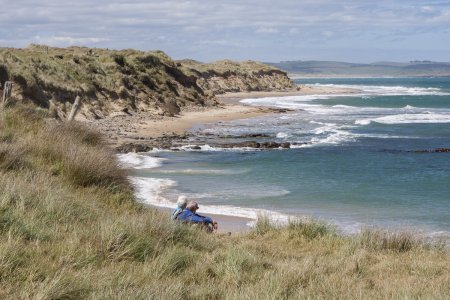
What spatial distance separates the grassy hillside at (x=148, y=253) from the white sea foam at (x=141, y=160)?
49.0ft

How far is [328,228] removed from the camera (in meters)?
10.6

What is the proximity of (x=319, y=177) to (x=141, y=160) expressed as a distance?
7.96 meters

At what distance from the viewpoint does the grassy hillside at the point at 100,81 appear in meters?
35.0

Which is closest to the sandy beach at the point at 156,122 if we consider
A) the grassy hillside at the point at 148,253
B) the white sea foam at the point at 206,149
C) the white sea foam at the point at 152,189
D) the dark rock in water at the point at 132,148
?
the dark rock in water at the point at 132,148

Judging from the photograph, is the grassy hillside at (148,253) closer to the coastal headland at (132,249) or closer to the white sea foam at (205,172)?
the coastal headland at (132,249)

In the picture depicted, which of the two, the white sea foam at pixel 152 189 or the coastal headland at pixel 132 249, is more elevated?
the coastal headland at pixel 132 249

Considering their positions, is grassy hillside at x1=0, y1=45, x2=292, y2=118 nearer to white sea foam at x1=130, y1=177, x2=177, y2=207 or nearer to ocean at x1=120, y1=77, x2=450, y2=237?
white sea foam at x1=130, y1=177, x2=177, y2=207

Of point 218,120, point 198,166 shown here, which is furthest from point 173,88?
point 198,166

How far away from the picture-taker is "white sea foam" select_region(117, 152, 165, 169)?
85.5 ft

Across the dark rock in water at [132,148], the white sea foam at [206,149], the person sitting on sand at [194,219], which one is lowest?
the white sea foam at [206,149]

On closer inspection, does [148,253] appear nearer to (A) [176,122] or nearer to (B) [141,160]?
(B) [141,160]

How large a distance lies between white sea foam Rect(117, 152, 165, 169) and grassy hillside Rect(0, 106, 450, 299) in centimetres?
1494

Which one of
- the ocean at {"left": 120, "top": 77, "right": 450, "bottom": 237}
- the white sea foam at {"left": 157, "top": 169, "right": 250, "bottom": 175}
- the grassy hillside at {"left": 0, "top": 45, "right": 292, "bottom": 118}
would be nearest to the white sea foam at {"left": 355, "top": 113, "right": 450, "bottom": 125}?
the ocean at {"left": 120, "top": 77, "right": 450, "bottom": 237}

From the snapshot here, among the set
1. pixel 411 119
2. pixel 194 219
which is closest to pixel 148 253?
pixel 194 219
